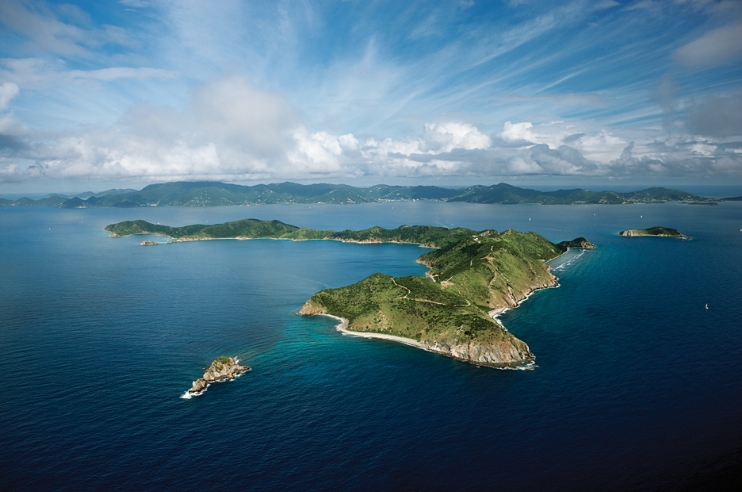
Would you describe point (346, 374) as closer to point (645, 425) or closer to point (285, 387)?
point (285, 387)

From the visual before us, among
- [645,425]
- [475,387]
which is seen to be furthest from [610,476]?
[475,387]

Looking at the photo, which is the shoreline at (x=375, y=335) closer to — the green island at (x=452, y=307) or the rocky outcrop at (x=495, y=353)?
the green island at (x=452, y=307)

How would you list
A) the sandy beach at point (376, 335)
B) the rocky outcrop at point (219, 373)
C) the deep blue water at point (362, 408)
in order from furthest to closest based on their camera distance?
1. the sandy beach at point (376, 335)
2. the rocky outcrop at point (219, 373)
3. the deep blue water at point (362, 408)

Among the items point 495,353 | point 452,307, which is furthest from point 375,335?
point 495,353

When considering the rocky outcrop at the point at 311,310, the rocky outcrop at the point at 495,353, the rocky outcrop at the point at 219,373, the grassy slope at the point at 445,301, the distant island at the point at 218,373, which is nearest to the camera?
the distant island at the point at 218,373

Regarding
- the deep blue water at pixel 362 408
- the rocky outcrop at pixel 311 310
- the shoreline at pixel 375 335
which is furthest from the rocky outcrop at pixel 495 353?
the rocky outcrop at pixel 311 310

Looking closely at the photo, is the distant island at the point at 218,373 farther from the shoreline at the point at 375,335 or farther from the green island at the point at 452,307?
the green island at the point at 452,307

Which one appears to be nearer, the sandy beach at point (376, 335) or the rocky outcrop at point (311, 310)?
the sandy beach at point (376, 335)

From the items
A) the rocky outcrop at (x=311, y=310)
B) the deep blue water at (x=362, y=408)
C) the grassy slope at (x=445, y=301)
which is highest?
the grassy slope at (x=445, y=301)

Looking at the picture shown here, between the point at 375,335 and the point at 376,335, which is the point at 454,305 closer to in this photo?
the point at 376,335

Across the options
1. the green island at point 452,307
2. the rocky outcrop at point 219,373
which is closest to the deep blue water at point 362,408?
the rocky outcrop at point 219,373

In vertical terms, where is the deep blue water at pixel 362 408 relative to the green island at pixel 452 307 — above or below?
below

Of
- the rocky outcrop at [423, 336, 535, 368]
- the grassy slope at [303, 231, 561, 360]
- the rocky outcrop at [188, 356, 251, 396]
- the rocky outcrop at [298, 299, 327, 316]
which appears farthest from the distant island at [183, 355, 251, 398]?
the rocky outcrop at [423, 336, 535, 368]
